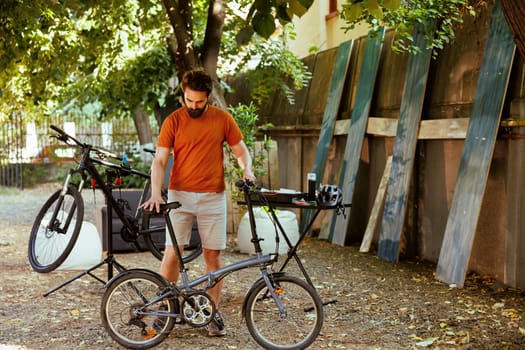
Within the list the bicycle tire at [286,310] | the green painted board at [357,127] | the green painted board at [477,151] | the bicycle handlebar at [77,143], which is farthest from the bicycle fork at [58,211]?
the green painted board at [357,127]

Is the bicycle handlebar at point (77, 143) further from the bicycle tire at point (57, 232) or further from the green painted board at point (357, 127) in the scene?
the green painted board at point (357, 127)

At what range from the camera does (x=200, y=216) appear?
16.6 ft

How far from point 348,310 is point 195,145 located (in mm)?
1927

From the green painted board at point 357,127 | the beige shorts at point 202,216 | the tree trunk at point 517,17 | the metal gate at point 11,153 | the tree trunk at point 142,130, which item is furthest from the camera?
the metal gate at point 11,153

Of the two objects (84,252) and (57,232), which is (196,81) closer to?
(57,232)

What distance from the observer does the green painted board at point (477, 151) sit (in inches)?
251

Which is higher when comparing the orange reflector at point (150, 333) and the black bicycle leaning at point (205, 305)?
the black bicycle leaning at point (205, 305)

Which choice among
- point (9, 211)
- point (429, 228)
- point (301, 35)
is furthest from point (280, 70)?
point (9, 211)

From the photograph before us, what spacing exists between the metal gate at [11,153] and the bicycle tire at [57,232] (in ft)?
38.6

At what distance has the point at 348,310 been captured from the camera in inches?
234

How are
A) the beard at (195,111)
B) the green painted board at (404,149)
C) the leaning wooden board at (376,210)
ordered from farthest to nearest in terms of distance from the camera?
the leaning wooden board at (376,210), the green painted board at (404,149), the beard at (195,111)

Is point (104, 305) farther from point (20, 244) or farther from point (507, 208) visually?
point (20, 244)

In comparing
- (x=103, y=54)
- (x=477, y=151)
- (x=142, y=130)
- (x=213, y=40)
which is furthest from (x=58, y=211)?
(x=142, y=130)

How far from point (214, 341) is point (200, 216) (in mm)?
830
